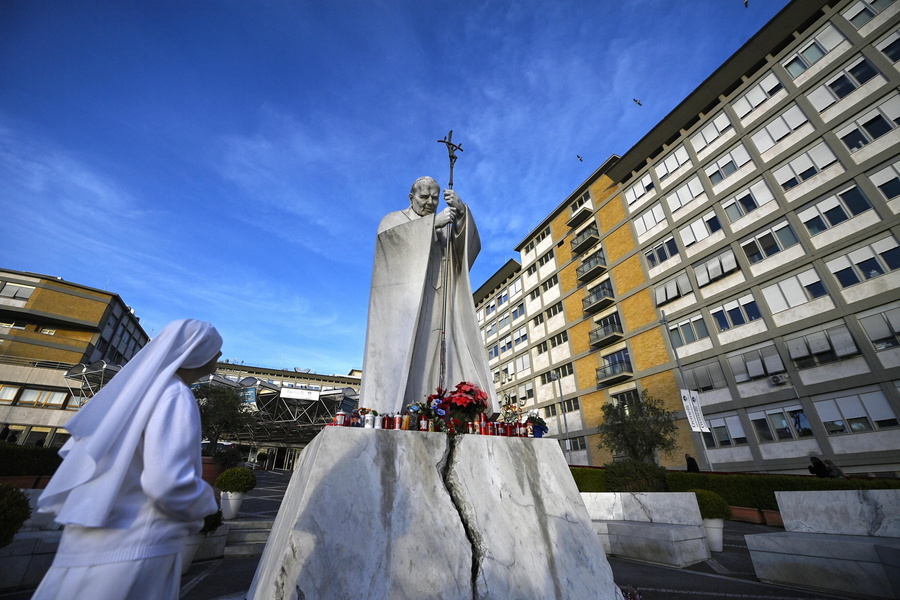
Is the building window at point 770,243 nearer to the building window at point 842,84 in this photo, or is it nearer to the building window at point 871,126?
the building window at point 871,126

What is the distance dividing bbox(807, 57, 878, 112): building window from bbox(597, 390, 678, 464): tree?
19.2 meters

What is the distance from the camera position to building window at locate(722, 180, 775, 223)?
75.7 feet

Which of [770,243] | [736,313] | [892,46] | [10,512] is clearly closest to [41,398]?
[10,512]

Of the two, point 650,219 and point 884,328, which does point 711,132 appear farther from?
point 884,328

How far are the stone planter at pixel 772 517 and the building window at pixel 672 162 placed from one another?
77.1ft

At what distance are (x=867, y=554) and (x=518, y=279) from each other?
42.0m

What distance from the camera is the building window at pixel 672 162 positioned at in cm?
2853

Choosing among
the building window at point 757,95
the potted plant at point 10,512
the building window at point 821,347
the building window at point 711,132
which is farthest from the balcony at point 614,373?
the potted plant at point 10,512

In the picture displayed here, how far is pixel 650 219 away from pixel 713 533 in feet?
88.7

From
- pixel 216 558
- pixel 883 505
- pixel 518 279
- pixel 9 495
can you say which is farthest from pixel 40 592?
pixel 518 279

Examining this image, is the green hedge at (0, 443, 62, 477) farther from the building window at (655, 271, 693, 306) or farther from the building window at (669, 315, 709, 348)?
the building window at (655, 271, 693, 306)

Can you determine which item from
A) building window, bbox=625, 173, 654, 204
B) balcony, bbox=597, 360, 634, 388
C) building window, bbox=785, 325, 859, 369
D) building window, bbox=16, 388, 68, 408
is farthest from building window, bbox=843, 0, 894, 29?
building window, bbox=16, 388, 68, 408

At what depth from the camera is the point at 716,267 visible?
24.6 m

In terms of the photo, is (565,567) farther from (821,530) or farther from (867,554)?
(821,530)
